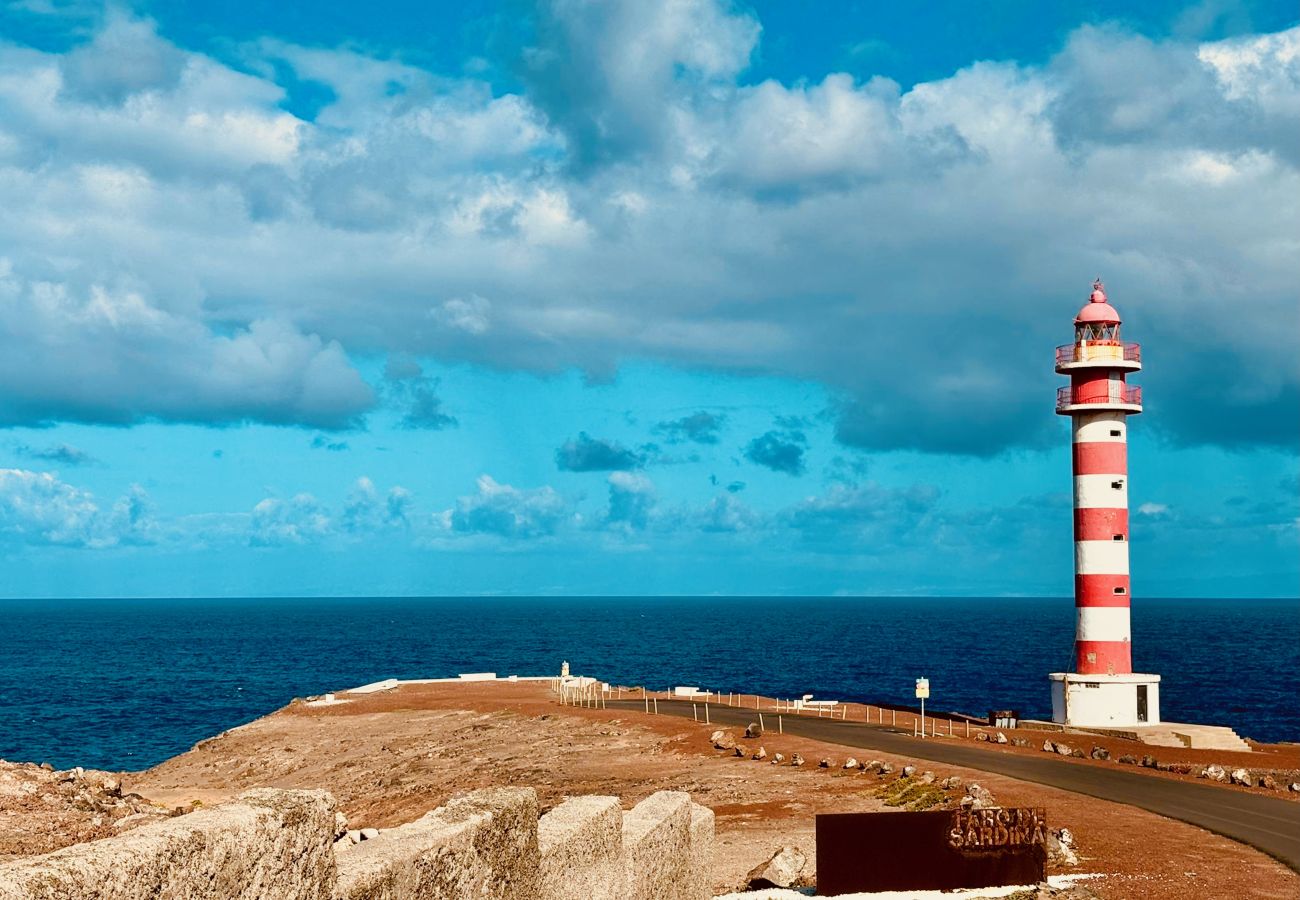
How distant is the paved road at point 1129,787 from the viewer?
2439 centimetres

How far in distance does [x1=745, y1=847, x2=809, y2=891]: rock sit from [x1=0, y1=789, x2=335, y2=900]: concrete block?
1211 centimetres

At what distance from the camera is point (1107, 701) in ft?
143

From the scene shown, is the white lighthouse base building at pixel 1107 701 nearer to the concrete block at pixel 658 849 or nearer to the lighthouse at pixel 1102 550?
the lighthouse at pixel 1102 550

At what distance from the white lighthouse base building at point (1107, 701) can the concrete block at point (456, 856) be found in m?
37.5

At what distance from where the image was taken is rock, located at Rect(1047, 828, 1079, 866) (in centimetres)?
2000

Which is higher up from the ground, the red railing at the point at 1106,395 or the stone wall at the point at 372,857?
the red railing at the point at 1106,395

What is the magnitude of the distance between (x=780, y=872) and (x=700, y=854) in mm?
5481

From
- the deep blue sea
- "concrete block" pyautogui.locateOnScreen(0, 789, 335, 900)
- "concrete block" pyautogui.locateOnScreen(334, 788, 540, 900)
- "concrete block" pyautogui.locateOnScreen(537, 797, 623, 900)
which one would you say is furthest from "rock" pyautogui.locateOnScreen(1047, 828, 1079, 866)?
the deep blue sea

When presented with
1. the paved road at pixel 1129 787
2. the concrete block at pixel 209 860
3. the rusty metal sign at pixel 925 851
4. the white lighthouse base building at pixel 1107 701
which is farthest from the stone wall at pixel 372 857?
the white lighthouse base building at pixel 1107 701

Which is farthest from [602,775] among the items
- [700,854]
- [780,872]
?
[700,854]

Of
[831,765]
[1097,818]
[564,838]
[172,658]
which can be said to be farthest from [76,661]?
[564,838]

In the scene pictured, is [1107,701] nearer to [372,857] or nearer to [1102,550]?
[1102,550]

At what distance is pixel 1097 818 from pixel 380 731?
104 ft

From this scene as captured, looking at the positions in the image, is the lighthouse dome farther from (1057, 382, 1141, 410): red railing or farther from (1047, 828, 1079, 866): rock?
(1047, 828, 1079, 866): rock
